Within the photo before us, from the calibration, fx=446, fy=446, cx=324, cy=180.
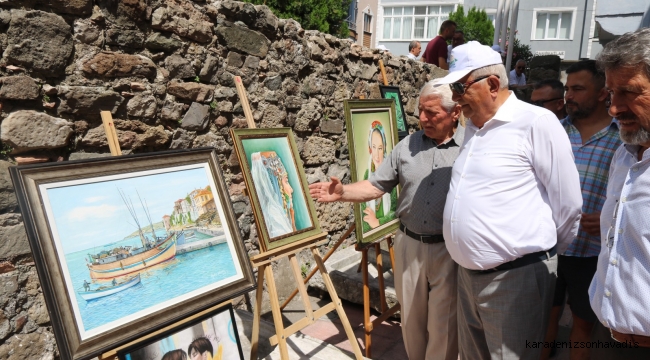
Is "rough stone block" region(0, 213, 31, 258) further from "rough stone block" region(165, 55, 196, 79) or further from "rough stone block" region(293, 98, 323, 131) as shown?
"rough stone block" region(293, 98, 323, 131)

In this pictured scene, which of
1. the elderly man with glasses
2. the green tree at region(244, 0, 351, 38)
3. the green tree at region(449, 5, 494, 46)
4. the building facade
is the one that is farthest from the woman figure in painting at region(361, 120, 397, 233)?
the building facade

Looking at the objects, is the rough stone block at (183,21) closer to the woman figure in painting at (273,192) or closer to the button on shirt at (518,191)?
the woman figure in painting at (273,192)

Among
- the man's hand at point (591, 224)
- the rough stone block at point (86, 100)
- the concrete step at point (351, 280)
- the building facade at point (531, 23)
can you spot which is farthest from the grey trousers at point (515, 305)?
the building facade at point (531, 23)

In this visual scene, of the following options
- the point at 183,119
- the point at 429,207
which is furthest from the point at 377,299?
the point at 183,119

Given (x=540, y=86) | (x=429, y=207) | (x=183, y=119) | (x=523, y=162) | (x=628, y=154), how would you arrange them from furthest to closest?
(x=540, y=86), (x=183, y=119), (x=429, y=207), (x=523, y=162), (x=628, y=154)

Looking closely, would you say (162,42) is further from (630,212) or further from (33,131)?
(630,212)

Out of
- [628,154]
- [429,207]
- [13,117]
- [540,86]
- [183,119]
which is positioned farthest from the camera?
[540,86]

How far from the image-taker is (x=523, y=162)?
183cm

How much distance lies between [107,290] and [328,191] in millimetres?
1218

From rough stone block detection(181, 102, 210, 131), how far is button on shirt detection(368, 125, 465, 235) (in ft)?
3.84

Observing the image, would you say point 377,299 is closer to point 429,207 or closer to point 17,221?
point 429,207

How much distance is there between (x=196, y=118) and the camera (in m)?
2.86

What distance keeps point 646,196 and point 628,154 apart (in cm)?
24

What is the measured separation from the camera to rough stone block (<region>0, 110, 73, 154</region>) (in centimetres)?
200
